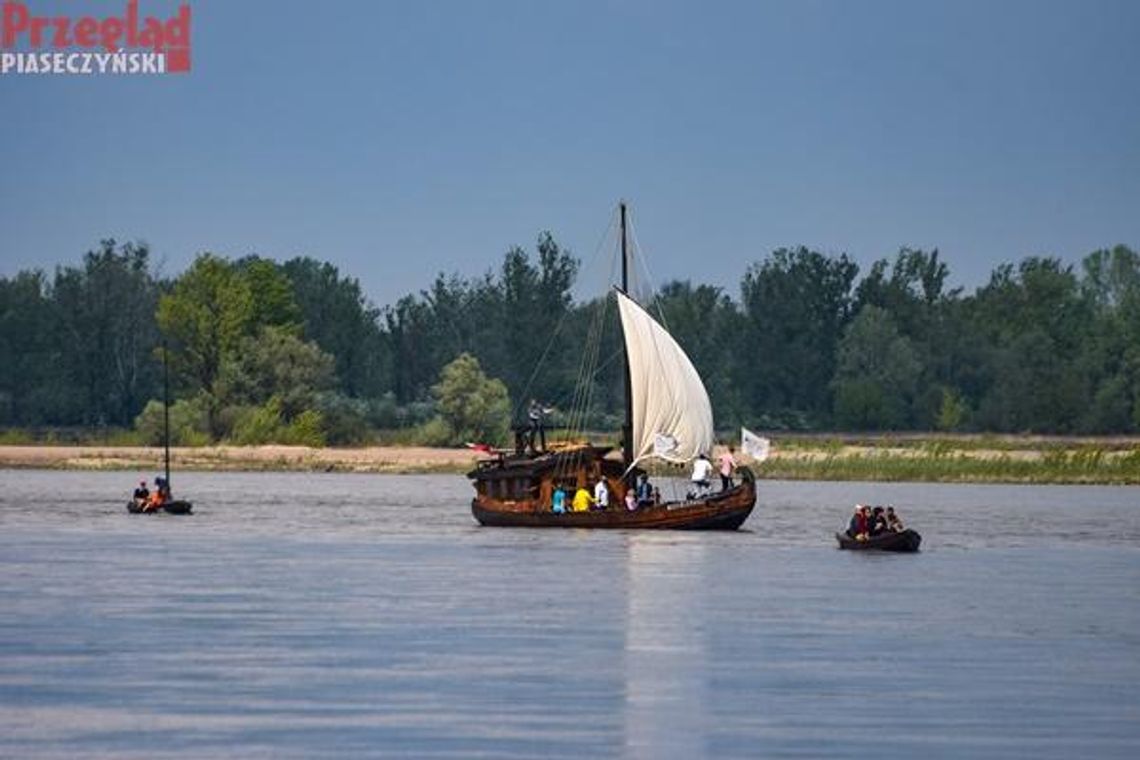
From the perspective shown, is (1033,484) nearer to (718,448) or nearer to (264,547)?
(718,448)

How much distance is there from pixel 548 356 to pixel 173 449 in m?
45.3

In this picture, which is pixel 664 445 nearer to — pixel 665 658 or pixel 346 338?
pixel 665 658

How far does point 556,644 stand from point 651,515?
34.1m

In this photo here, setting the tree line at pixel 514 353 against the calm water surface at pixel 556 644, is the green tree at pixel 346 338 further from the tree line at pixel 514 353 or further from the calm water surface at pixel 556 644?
the calm water surface at pixel 556 644

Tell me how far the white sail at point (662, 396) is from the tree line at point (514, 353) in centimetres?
6583

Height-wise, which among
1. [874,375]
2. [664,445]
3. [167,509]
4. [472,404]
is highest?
[874,375]

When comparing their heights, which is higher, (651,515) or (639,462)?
(639,462)

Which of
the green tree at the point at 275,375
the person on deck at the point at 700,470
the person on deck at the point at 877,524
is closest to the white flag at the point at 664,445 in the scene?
the person on deck at the point at 700,470

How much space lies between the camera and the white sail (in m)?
75.3

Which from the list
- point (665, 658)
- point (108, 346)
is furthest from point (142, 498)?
point (108, 346)

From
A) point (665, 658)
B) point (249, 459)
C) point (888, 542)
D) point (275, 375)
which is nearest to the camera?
point (665, 658)

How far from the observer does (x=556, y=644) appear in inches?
1629

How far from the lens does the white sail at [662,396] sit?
75312 millimetres

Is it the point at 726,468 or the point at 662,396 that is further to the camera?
the point at 662,396
